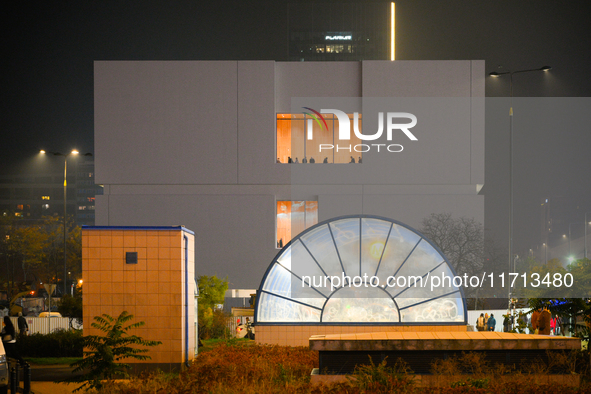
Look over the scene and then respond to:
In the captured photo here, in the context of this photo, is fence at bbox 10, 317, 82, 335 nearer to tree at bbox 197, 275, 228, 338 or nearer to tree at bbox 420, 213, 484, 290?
tree at bbox 197, 275, 228, 338

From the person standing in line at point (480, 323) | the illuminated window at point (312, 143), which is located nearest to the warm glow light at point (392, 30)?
the illuminated window at point (312, 143)

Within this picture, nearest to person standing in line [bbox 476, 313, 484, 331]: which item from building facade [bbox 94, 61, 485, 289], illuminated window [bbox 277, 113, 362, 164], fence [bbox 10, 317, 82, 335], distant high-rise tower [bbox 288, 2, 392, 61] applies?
building facade [bbox 94, 61, 485, 289]

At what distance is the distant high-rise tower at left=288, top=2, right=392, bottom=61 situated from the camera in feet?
170

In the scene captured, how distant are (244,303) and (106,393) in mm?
31032

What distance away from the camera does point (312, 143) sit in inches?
1724

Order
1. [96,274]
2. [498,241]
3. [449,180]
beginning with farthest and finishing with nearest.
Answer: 1. [498,241]
2. [449,180]
3. [96,274]

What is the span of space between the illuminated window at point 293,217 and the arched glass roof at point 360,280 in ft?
73.0

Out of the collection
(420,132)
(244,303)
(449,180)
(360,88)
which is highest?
(360,88)

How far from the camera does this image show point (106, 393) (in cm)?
984

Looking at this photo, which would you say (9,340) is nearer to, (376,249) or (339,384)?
(339,384)

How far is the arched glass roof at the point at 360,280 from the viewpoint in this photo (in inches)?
698

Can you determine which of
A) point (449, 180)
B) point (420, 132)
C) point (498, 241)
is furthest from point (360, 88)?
point (498, 241)

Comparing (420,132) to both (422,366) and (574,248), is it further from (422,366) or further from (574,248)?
(422,366)

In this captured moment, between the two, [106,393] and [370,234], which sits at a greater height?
[370,234]
